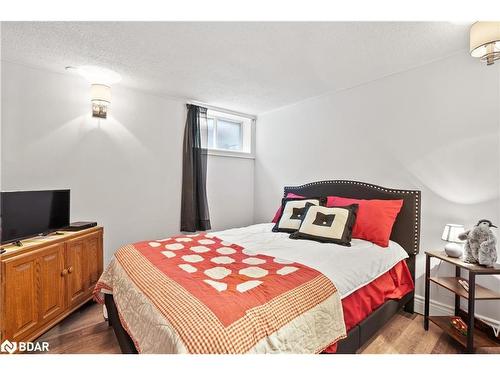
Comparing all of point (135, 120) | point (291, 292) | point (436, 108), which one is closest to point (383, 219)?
point (436, 108)

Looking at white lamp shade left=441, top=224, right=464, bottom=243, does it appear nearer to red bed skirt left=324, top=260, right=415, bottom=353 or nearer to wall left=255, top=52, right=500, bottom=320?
wall left=255, top=52, right=500, bottom=320

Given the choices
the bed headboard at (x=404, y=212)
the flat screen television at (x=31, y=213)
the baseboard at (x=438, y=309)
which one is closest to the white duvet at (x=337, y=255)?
the bed headboard at (x=404, y=212)

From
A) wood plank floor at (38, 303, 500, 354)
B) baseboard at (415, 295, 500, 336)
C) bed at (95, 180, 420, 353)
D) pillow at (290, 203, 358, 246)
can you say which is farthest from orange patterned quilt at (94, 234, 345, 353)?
baseboard at (415, 295, 500, 336)

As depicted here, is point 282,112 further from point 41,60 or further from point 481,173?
point 41,60

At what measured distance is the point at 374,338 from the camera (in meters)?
1.86

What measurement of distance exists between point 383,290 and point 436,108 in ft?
5.56

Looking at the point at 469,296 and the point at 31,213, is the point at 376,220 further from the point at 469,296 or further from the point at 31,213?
the point at 31,213

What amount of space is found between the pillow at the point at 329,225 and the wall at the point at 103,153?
5.62 feet

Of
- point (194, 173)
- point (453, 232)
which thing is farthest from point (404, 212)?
point (194, 173)

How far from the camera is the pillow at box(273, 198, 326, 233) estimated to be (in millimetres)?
2557

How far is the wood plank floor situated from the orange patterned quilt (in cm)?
50

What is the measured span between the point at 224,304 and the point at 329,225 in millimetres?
1418

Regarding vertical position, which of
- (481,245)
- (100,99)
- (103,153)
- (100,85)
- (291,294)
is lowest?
(291,294)
